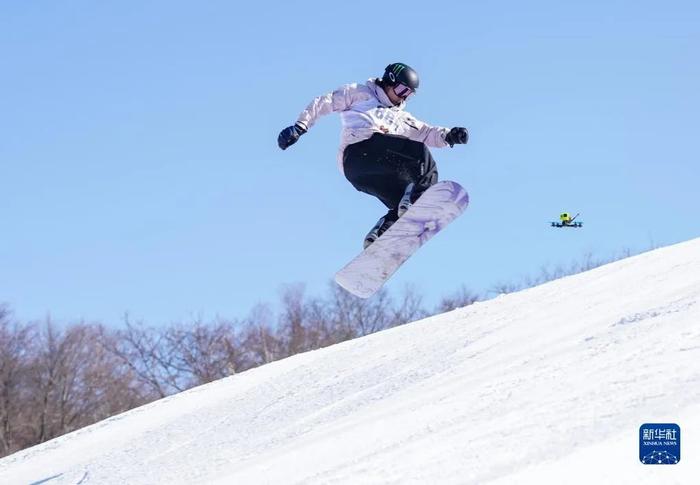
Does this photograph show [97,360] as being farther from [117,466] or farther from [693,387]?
[693,387]

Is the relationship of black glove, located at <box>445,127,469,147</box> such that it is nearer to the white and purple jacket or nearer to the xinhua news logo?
the white and purple jacket

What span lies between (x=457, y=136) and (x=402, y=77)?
0.64 m

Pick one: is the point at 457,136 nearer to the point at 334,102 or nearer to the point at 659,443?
the point at 334,102

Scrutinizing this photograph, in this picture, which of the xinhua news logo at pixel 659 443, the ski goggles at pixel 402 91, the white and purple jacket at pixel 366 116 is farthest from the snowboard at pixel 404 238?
the xinhua news logo at pixel 659 443

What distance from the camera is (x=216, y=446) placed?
9891 millimetres

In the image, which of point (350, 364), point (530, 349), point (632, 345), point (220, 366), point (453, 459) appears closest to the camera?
point (453, 459)

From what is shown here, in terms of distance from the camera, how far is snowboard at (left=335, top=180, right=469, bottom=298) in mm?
9820

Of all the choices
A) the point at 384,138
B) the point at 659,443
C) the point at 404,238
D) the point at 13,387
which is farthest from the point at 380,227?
the point at 13,387

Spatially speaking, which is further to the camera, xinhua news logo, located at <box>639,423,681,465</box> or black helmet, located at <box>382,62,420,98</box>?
black helmet, located at <box>382,62,420,98</box>

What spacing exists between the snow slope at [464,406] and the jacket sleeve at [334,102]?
2211 mm

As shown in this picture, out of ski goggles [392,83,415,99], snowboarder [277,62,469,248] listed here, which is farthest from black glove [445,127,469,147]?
ski goggles [392,83,415,99]

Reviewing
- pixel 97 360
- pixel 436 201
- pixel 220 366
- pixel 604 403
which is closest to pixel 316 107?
pixel 436 201

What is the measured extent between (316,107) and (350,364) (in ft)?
9.66

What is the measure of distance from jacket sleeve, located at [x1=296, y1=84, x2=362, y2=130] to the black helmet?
27 cm
